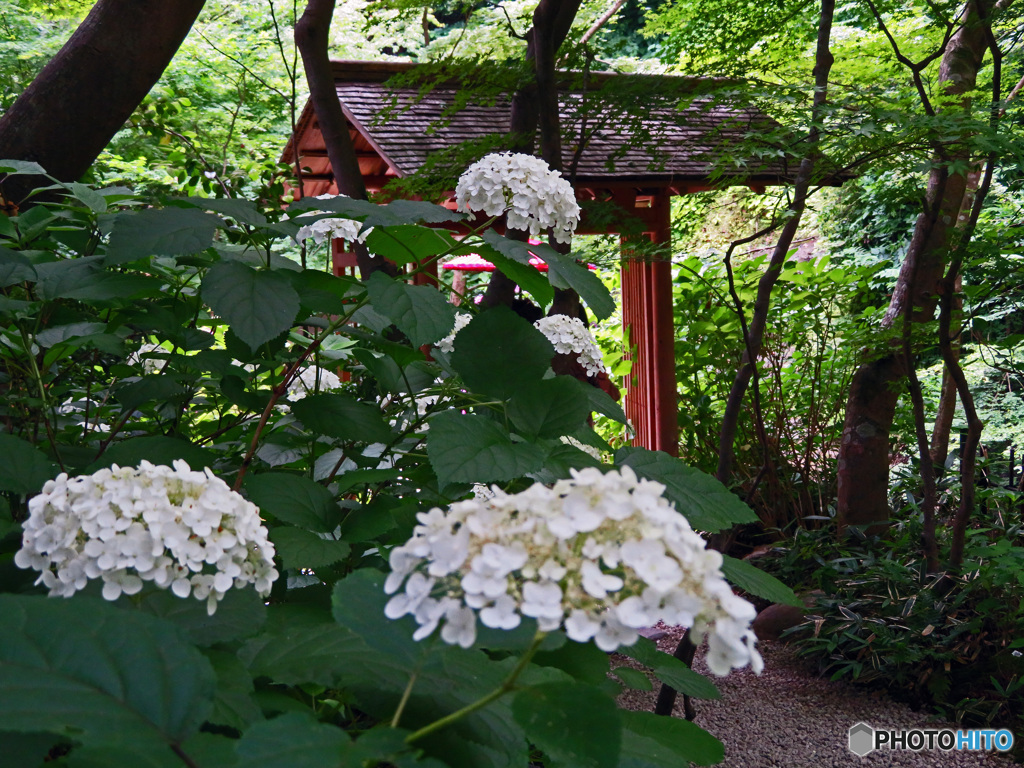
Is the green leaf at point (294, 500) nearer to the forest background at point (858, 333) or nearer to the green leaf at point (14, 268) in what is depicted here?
the green leaf at point (14, 268)

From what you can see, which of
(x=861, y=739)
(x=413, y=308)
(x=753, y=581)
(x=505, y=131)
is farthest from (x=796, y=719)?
(x=505, y=131)

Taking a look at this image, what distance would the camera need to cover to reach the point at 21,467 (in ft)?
2.82

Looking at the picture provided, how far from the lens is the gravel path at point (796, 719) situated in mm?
2643

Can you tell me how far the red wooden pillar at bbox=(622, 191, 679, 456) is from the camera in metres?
5.25

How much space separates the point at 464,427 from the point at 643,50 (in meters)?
16.8

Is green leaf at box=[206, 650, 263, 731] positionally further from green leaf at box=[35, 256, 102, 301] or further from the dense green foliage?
green leaf at box=[35, 256, 102, 301]

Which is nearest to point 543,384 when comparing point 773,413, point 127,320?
point 127,320

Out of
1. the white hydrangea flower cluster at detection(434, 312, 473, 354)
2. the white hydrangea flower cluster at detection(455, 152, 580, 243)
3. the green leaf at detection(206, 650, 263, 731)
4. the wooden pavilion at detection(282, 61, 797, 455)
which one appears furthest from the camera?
the wooden pavilion at detection(282, 61, 797, 455)

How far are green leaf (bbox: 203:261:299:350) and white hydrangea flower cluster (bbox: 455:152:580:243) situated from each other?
462 millimetres

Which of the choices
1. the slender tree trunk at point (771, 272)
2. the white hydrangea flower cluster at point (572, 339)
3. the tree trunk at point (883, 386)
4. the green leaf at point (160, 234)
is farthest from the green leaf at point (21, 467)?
the tree trunk at point (883, 386)

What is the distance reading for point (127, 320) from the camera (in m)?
1.27

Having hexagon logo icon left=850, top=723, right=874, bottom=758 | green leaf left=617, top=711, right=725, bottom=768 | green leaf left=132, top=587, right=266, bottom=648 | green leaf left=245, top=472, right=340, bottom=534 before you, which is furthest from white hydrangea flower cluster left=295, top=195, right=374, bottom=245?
hexagon logo icon left=850, top=723, right=874, bottom=758

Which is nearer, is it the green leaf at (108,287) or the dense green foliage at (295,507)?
the dense green foliage at (295,507)

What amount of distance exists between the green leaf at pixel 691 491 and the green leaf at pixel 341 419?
33 cm
